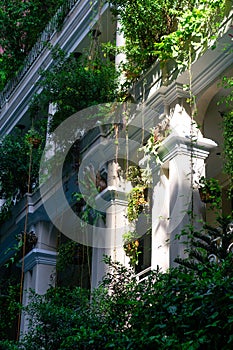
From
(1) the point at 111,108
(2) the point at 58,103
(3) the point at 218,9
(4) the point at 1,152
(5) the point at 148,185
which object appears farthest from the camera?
(4) the point at 1,152

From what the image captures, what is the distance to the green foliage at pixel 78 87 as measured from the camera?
40.7 feet

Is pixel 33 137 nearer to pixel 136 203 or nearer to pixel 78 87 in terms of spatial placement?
pixel 78 87

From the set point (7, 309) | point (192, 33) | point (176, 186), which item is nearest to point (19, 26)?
point (7, 309)

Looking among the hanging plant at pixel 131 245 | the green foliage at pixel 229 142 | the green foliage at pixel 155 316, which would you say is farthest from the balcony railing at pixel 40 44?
the green foliage at pixel 155 316

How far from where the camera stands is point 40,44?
17.7 metres

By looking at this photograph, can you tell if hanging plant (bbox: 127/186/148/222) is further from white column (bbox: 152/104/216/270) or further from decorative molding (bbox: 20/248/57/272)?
decorative molding (bbox: 20/248/57/272)

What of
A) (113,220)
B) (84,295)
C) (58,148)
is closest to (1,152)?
(58,148)

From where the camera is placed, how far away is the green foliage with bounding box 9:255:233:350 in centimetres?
650

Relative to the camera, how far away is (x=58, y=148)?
44.1 feet

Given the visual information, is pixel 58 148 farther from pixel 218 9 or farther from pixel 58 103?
pixel 218 9

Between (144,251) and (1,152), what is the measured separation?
383cm

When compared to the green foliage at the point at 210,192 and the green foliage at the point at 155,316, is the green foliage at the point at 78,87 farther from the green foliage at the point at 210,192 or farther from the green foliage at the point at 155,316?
the green foliage at the point at 155,316

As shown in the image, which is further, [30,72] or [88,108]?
[30,72]

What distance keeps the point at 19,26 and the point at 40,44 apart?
1.26 m
